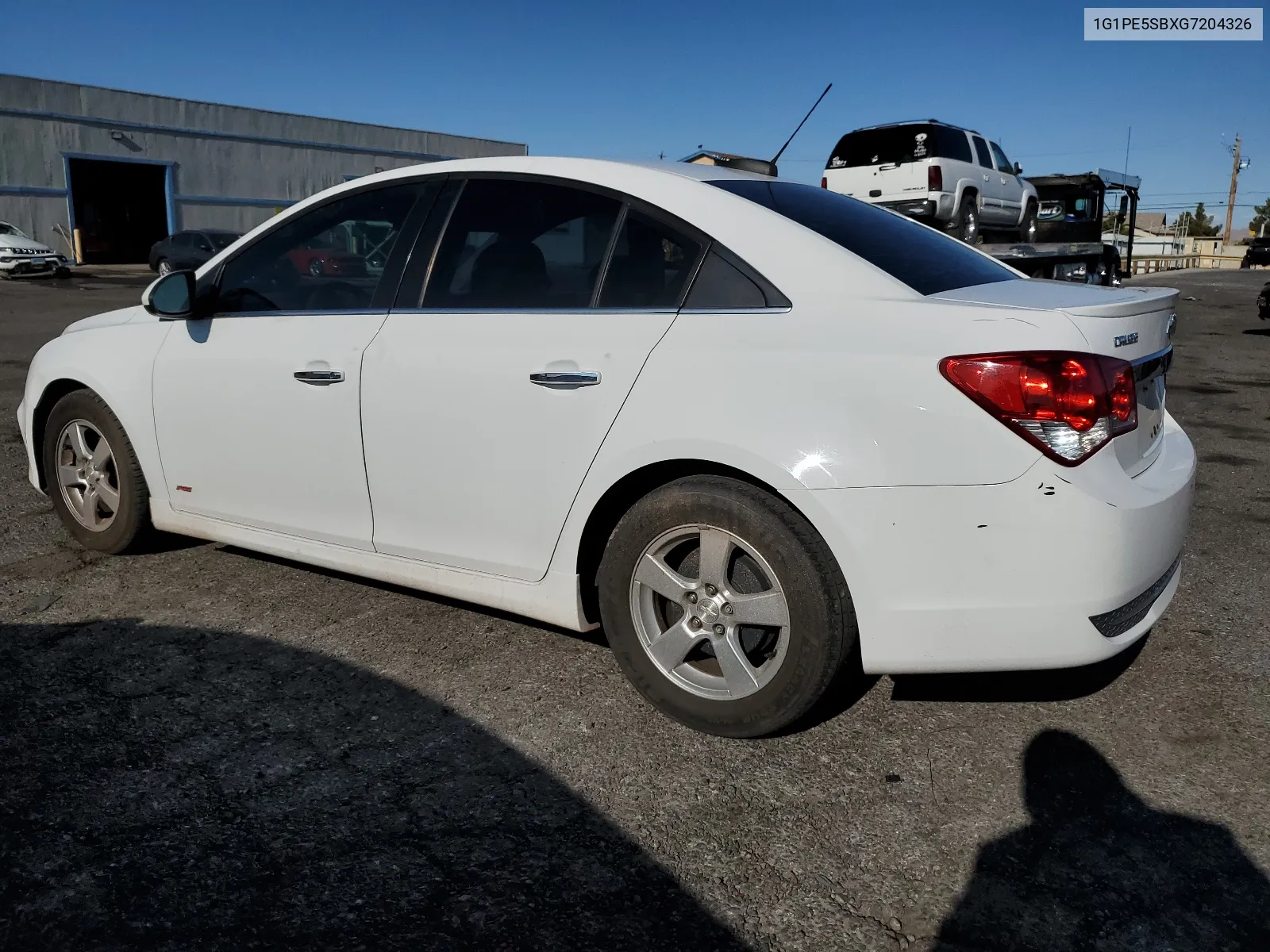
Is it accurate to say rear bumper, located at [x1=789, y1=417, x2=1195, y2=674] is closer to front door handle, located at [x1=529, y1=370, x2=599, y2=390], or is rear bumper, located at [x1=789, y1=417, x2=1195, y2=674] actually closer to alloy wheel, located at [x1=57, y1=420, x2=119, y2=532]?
front door handle, located at [x1=529, y1=370, x2=599, y2=390]

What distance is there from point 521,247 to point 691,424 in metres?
0.98

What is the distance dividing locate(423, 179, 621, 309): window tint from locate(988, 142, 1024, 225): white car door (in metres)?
16.2

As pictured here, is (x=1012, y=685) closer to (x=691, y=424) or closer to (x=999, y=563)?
(x=999, y=563)

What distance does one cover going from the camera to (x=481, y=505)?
3.32 m

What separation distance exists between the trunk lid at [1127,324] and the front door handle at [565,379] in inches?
39.3

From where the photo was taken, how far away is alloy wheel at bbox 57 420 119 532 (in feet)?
14.7

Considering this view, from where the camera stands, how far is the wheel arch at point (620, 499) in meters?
2.88

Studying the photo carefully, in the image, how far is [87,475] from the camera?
454 centimetres

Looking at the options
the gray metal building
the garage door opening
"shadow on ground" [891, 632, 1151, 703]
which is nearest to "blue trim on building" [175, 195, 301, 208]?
the gray metal building

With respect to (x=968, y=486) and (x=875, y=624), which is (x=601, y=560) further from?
(x=968, y=486)

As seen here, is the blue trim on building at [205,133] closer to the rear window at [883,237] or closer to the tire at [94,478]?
the tire at [94,478]

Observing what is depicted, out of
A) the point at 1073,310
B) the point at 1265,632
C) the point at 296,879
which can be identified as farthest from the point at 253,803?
the point at 1265,632

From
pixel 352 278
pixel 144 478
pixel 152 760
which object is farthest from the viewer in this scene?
pixel 144 478

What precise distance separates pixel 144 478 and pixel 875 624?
10.3ft
